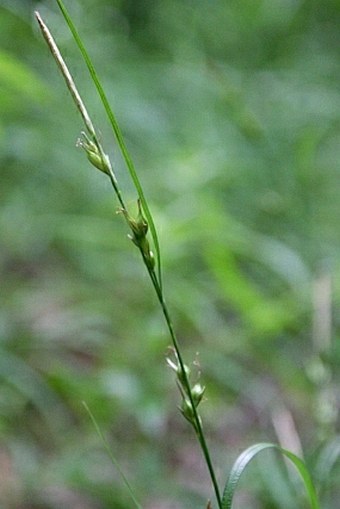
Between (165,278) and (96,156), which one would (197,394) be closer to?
(96,156)

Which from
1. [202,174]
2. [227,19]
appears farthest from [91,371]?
[227,19]

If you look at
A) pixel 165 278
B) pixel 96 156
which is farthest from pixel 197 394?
pixel 165 278

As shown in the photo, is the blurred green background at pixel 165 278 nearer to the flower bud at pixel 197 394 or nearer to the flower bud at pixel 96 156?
the flower bud at pixel 197 394

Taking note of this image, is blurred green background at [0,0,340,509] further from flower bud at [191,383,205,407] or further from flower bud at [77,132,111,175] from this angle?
flower bud at [77,132,111,175]

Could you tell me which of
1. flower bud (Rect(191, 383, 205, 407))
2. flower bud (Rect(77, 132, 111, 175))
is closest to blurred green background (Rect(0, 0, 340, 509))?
flower bud (Rect(191, 383, 205, 407))

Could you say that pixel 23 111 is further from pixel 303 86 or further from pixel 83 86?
pixel 303 86

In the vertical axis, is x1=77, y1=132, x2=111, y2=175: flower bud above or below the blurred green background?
below

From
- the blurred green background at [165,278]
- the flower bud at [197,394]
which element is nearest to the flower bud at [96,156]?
the flower bud at [197,394]

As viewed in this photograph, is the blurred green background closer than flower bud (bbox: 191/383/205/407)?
No

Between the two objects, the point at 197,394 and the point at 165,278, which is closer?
the point at 197,394
